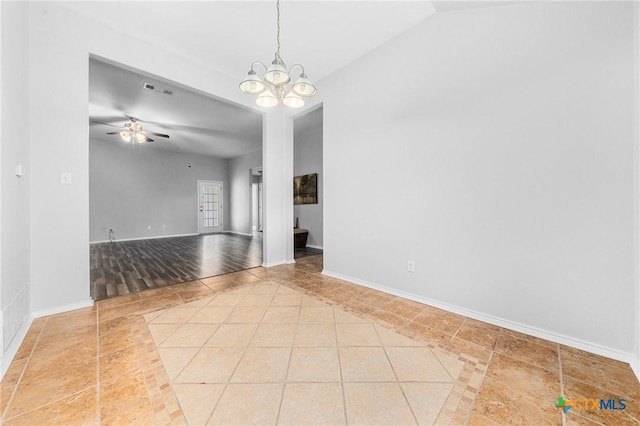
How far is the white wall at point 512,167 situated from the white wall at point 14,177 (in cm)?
321

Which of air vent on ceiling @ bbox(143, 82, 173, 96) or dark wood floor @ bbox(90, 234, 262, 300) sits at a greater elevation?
air vent on ceiling @ bbox(143, 82, 173, 96)

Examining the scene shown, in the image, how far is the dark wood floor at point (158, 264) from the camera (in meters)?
3.21

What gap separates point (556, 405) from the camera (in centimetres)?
128

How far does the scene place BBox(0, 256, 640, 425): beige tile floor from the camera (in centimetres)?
122

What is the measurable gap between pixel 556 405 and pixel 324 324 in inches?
59.2

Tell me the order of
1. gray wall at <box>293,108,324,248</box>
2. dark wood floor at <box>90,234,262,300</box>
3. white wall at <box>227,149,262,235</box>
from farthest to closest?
white wall at <box>227,149,262,235</box> < gray wall at <box>293,108,324,248</box> < dark wood floor at <box>90,234,262,300</box>

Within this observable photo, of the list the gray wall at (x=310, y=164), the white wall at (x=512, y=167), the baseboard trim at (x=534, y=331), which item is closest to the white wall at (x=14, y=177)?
the white wall at (x=512, y=167)

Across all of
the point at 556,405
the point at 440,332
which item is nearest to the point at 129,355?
the point at 440,332

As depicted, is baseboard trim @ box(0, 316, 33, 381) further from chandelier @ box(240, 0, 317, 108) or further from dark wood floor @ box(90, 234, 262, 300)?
chandelier @ box(240, 0, 317, 108)

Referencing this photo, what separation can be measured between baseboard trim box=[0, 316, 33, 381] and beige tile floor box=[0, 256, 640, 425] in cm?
4

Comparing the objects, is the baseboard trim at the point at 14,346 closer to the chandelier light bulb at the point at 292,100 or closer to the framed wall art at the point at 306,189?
the chandelier light bulb at the point at 292,100

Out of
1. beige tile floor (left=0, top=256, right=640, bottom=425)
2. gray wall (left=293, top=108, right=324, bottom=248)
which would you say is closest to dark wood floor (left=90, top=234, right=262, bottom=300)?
beige tile floor (left=0, top=256, right=640, bottom=425)

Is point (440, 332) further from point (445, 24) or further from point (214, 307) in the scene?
point (445, 24)

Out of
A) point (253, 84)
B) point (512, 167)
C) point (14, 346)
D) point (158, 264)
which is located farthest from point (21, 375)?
point (512, 167)
